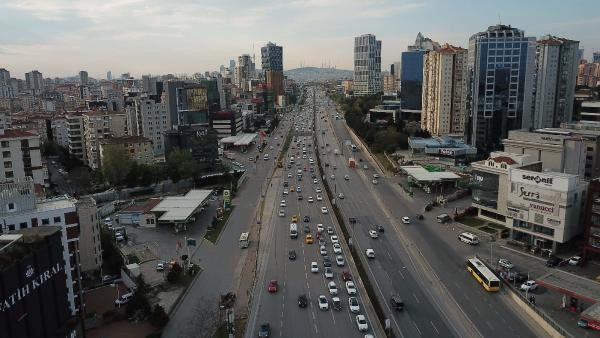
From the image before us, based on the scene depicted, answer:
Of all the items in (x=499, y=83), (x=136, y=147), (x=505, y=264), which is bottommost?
(x=505, y=264)

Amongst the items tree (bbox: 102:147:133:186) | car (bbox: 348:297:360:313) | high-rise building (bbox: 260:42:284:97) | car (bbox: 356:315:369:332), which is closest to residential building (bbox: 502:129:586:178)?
car (bbox: 348:297:360:313)

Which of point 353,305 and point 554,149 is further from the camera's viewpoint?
point 554,149

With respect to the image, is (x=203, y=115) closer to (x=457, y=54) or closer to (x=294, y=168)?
(x=294, y=168)

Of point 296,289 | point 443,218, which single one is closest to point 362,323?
point 296,289

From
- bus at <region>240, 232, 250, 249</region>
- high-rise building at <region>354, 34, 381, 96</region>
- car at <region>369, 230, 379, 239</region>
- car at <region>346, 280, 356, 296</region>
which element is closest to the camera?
car at <region>346, 280, 356, 296</region>

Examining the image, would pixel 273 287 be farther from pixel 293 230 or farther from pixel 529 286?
pixel 529 286

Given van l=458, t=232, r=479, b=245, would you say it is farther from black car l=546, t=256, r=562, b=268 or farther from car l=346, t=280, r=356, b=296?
car l=346, t=280, r=356, b=296

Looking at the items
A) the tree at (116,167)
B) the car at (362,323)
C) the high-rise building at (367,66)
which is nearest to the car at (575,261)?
the car at (362,323)

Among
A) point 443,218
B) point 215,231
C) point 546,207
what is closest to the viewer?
point 546,207
